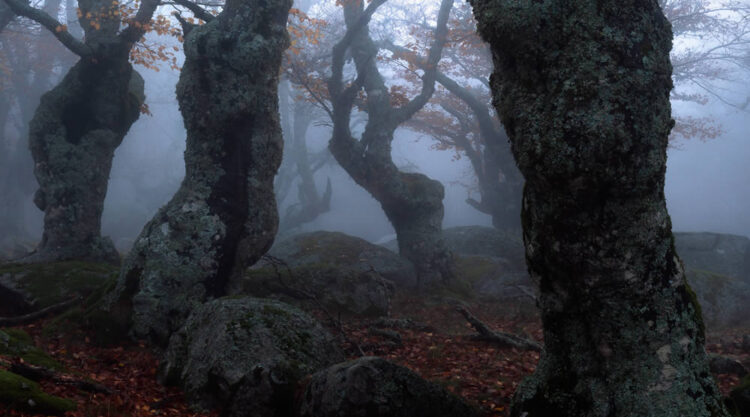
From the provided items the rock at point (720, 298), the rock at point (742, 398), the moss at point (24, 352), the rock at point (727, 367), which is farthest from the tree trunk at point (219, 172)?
the rock at point (720, 298)

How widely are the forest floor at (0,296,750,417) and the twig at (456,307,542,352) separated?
127 millimetres

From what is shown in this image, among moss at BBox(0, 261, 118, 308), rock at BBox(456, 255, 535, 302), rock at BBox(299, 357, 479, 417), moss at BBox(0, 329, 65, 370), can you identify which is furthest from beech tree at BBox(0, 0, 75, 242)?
rock at BBox(299, 357, 479, 417)

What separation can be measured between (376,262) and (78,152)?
8.21m

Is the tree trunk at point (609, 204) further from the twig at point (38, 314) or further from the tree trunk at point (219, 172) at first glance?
the twig at point (38, 314)

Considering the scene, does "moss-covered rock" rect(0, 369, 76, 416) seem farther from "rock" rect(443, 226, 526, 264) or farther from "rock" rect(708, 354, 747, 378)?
"rock" rect(443, 226, 526, 264)

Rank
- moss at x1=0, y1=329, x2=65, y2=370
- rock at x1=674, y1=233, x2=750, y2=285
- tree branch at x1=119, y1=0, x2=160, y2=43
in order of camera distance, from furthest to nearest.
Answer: rock at x1=674, y1=233, x2=750, y2=285, tree branch at x1=119, y1=0, x2=160, y2=43, moss at x1=0, y1=329, x2=65, y2=370

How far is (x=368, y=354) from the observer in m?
7.04

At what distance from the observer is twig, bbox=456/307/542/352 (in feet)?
24.8

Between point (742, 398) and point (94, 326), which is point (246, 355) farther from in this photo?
point (742, 398)

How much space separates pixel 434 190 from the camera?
47.8 feet

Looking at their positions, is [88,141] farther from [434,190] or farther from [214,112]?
[434,190]

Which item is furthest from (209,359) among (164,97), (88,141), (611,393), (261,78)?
(164,97)

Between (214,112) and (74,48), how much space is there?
5593 millimetres

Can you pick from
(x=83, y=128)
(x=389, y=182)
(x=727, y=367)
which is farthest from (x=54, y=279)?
(x=727, y=367)
